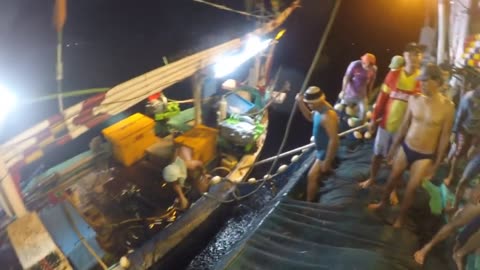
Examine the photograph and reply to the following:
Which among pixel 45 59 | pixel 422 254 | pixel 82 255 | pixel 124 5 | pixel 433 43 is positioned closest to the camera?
pixel 422 254

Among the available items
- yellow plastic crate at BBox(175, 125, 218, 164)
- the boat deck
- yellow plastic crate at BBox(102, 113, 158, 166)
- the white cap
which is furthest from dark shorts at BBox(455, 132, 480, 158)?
yellow plastic crate at BBox(102, 113, 158, 166)

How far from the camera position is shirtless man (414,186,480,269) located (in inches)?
147

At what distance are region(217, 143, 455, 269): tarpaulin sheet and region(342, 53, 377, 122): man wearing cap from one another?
2646 millimetres

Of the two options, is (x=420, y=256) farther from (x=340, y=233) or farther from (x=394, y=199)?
(x=394, y=199)

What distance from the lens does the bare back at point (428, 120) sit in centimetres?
411

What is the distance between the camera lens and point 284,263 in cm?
425

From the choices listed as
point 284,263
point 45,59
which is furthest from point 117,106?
point 45,59

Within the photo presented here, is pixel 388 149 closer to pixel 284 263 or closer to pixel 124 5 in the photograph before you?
pixel 284 263

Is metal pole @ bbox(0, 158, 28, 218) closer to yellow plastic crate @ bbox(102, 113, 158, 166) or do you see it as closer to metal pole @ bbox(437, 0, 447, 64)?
yellow plastic crate @ bbox(102, 113, 158, 166)

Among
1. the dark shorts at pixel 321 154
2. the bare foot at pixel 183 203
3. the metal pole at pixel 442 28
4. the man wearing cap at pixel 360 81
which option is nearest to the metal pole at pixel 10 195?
the bare foot at pixel 183 203

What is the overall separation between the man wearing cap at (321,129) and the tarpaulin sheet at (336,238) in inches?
18.0

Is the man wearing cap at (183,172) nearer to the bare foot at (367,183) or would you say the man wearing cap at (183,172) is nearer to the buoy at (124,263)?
the buoy at (124,263)

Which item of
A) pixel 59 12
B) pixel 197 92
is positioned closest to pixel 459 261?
pixel 197 92

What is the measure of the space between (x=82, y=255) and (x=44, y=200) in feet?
4.09
